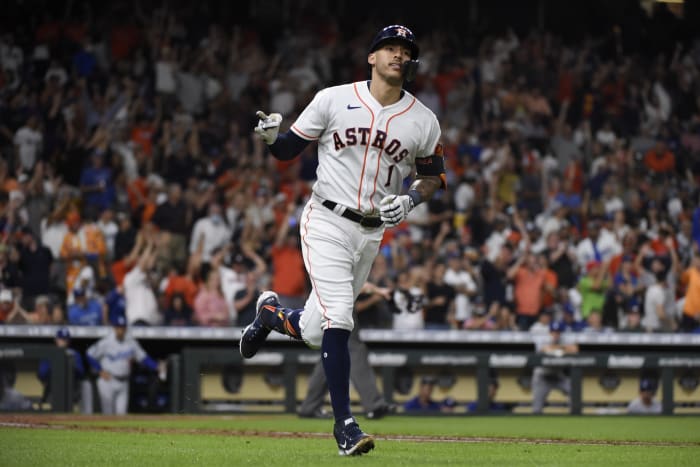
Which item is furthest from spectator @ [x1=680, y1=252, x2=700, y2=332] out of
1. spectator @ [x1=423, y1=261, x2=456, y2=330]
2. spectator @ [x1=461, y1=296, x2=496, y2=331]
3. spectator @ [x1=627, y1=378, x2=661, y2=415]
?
spectator @ [x1=423, y1=261, x2=456, y2=330]

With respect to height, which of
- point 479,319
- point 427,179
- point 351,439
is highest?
point 427,179

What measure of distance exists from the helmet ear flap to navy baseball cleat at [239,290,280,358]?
1682 millimetres

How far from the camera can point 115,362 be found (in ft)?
46.4

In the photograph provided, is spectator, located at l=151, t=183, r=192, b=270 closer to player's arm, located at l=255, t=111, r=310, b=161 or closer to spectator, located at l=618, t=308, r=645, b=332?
spectator, located at l=618, t=308, r=645, b=332

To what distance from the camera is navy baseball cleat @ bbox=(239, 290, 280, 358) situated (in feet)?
25.3

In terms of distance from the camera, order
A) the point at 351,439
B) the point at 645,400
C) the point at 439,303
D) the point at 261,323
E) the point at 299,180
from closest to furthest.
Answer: the point at 351,439 < the point at 261,323 < the point at 645,400 < the point at 439,303 < the point at 299,180

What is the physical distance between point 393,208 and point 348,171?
1.38 feet

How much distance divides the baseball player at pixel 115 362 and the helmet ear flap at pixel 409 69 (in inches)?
311

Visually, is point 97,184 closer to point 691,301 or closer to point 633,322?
point 633,322

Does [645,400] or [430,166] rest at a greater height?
[430,166]

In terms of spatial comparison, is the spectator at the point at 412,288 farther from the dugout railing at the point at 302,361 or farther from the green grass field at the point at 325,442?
the green grass field at the point at 325,442

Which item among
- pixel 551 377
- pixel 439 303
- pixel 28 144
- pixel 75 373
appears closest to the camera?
pixel 75 373

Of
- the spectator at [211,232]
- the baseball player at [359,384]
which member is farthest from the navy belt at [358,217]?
the spectator at [211,232]

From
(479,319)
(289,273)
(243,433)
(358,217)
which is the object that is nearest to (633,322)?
(479,319)
